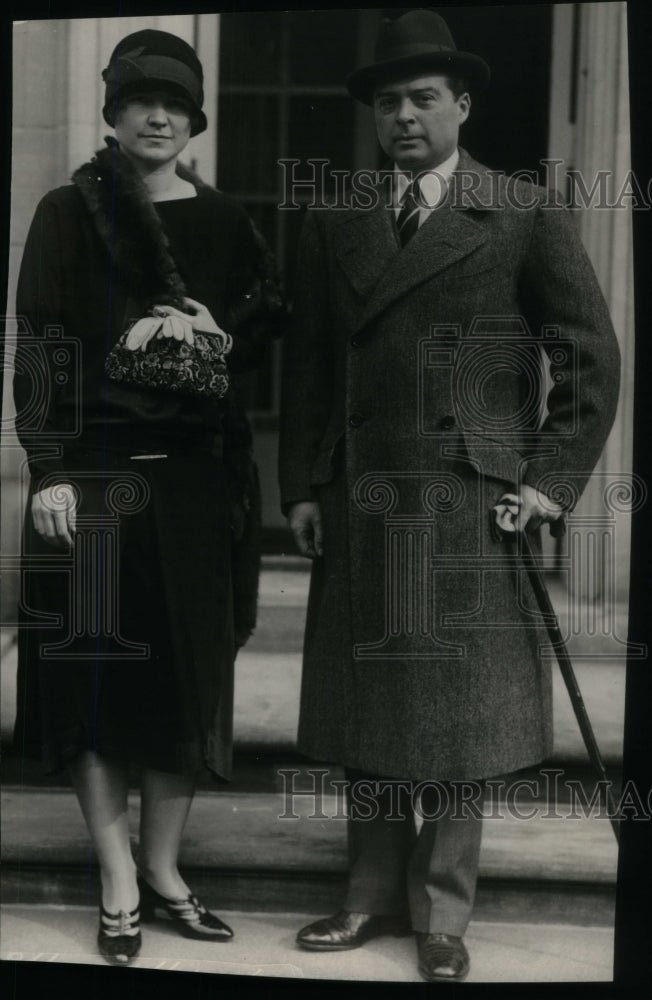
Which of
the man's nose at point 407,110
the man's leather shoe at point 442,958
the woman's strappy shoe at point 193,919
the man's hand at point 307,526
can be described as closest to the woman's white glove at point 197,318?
the man's hand at point 307,526

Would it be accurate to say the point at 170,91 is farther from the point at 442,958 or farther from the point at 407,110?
the point at 442,958

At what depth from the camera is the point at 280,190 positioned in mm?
3645

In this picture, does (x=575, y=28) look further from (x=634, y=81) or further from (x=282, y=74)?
(x=282, y=74)

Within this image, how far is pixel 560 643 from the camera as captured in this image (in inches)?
141

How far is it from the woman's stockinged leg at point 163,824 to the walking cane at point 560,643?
1.13m

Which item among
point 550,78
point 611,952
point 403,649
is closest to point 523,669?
point 403,649

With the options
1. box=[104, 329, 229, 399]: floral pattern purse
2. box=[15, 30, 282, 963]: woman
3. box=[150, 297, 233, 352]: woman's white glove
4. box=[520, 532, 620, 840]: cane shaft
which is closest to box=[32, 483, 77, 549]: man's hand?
box=[15, 30, 282, 963]: woman

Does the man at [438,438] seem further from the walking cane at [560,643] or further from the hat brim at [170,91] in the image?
the hat brim at [170,91]

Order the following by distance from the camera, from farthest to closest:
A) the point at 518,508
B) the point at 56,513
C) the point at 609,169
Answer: the point at 56,513, the point at 609,169, the point at 518,508

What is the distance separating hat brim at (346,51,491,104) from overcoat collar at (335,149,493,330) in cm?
22

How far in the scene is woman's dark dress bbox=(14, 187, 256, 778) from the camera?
3629 millimetres

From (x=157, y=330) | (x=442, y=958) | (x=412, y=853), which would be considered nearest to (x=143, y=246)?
(x=157, y=330)

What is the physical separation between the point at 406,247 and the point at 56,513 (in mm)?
1262

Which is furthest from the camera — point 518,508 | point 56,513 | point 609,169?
point 56,513
